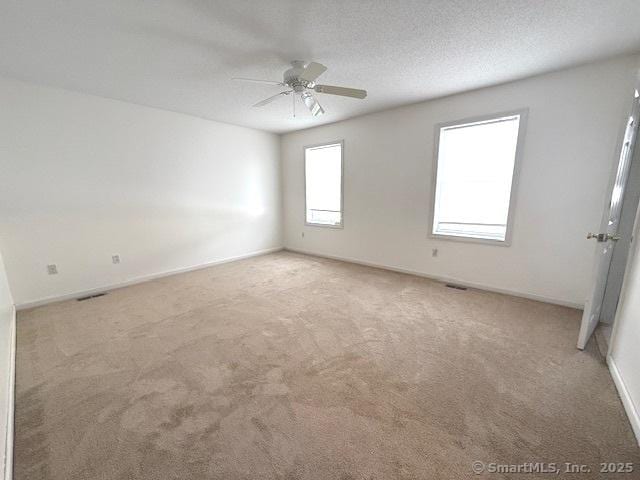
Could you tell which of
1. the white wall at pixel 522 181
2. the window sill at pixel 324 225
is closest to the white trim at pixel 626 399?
the white wall at pixel 522 181

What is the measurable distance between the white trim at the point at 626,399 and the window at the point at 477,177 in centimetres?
162

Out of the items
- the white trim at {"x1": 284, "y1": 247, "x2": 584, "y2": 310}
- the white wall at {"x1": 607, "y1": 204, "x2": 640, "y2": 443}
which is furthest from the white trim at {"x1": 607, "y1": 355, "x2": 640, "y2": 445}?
the white trim at {"x1": 284, "y1": 247, "x2": 584, "y2": 310}

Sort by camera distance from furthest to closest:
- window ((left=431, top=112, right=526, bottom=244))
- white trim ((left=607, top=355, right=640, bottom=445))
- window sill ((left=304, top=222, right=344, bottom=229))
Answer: window sill ((left=304, top=222, right=344, bottom=229)) → window ((left=431, top=112, right=526, bottom=244)) → white trim ((left=607, top=355, right=640, bottom=445))

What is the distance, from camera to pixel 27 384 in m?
1.72

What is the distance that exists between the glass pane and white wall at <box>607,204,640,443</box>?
145cm

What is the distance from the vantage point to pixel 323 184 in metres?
5.03

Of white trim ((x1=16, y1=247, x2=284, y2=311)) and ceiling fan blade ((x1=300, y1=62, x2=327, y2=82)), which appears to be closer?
ceiling fan blade ((x1=300, y1=62, x2=327, y2=82))

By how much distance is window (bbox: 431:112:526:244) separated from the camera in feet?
9.98

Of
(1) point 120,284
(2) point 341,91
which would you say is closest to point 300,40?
(2) point 341,91

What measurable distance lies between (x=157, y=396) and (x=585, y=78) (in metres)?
4.56

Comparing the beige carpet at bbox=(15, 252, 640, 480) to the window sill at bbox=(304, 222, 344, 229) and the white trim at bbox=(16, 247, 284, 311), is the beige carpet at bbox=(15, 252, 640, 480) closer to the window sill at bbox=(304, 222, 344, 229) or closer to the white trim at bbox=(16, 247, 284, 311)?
the white trim at bbox=(16, 247, 284, 311)

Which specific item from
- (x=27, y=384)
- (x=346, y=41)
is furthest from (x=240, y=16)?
(x=27, y=384)

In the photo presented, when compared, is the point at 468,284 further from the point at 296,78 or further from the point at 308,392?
the point at 296,78

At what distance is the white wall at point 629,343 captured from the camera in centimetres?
143
